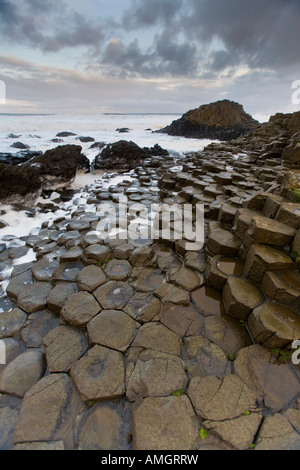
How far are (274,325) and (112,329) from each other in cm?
161

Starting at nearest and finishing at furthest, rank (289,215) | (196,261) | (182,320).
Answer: (182,320)
(289,215)
(196,261)

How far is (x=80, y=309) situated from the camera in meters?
2.34

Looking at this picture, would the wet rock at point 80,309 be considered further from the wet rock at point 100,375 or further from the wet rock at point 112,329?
the wet rock at point 100,375

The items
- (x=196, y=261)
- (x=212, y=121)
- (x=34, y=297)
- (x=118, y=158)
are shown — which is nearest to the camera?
(x=34, y=297)

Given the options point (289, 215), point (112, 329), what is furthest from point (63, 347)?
point (289, 215)

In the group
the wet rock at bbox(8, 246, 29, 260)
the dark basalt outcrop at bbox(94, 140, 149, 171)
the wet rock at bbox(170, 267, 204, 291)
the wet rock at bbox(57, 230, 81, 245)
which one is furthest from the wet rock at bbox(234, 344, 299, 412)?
the dark basalt outcrop at bbox(94, 140, 149, 171)

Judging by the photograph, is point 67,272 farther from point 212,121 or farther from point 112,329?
point 212,121

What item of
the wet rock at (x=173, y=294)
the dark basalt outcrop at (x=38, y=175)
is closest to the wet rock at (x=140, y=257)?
the wet rock at (x=173, y=294)

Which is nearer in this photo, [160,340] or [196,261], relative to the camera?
[160,340]

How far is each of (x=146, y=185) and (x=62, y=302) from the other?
204 inches

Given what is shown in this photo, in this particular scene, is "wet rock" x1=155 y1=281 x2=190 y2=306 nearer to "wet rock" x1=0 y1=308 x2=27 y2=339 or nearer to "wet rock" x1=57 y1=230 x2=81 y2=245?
"wet rock" x1=0 y1=308 x2=27 y2=339

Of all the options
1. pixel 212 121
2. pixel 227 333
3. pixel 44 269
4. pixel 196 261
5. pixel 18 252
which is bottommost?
pixel 18 252
